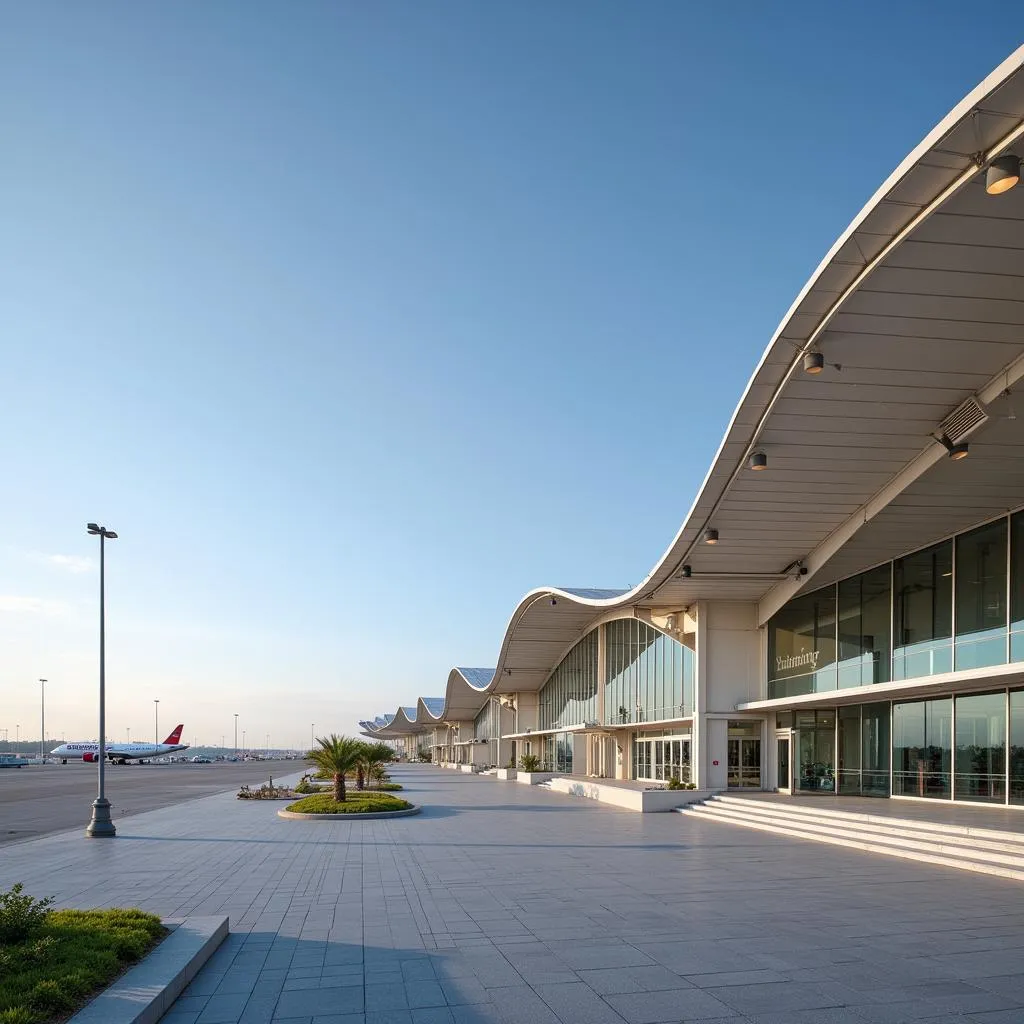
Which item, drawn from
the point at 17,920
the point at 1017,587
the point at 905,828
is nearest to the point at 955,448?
the point at 1017,587

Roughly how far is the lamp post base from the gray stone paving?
532mm

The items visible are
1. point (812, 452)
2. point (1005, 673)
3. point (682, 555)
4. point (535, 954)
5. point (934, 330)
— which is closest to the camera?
point (535, 954)

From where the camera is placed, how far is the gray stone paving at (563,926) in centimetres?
782

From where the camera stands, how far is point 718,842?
787 inches

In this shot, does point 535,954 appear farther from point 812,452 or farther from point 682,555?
point 682,555

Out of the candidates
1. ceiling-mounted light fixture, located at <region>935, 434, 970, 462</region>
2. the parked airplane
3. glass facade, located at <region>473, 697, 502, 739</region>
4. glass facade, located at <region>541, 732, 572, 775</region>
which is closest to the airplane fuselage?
the parked airplane

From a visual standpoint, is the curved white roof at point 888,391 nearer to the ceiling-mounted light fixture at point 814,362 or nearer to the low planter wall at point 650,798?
the ceiling-mounted light fixture at point 814,362

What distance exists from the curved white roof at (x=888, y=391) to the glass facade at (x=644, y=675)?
5027mm

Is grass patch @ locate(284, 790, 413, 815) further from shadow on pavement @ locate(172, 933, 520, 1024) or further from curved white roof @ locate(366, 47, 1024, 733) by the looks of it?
shadow on pavement @ locate(172, 933, 520, 1024)

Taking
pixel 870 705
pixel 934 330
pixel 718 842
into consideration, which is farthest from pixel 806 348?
pixel 870 705

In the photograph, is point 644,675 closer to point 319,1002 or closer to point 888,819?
point 888,819

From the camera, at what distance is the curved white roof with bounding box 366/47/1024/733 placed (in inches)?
469

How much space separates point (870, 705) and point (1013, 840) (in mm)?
11753

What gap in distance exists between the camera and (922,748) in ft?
81.4
